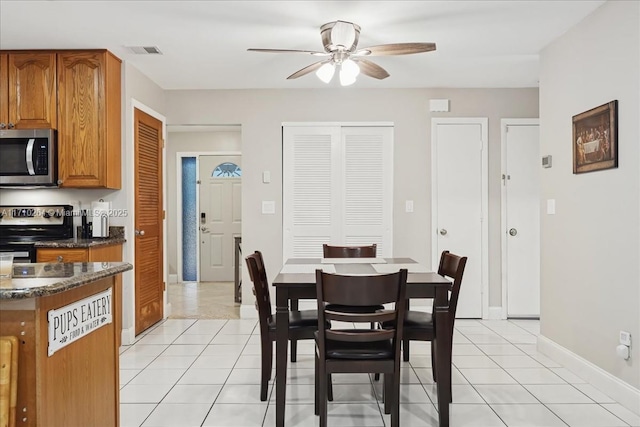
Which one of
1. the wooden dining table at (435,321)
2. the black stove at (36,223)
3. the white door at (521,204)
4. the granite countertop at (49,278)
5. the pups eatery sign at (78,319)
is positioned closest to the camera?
the granite countertop at (49,278)

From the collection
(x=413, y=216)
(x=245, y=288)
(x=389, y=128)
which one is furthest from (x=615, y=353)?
(x=245, y=288)

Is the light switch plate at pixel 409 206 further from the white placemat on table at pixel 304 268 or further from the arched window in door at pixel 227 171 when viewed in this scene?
the arched window in door at pixel 227 171

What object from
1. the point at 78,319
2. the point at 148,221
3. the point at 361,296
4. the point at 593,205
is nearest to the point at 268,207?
the point at 148,221

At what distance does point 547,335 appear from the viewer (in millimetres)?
3553

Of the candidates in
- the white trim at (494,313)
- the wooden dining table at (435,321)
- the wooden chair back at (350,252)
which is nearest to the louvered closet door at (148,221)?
the wooden chair back at (350,252)

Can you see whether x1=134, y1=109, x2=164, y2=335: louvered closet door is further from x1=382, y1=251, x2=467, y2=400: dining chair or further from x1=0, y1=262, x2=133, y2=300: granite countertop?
x1=382, y1=251, x2=467, y2=400: dining chair

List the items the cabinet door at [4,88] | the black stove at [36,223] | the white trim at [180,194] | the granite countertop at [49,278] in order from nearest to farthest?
the granite countertop at [49,278] < the cabinet door at [4,88] < the black stove at [36,223] < the white trim at [180,194]

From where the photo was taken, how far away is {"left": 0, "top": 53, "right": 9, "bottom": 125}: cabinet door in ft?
11.9

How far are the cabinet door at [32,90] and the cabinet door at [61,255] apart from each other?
1.03 m

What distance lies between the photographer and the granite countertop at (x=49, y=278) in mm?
1339

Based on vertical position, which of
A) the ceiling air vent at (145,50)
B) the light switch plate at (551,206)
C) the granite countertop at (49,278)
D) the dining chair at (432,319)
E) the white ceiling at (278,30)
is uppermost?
the white ceiling at (278,30)

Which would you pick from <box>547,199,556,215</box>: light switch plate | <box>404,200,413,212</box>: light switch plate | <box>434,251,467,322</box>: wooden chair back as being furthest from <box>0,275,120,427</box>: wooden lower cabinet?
<box>404,200,413,212</box>: light switch plate

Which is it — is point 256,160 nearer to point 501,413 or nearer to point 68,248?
point 68,248

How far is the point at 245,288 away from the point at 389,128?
231cm
